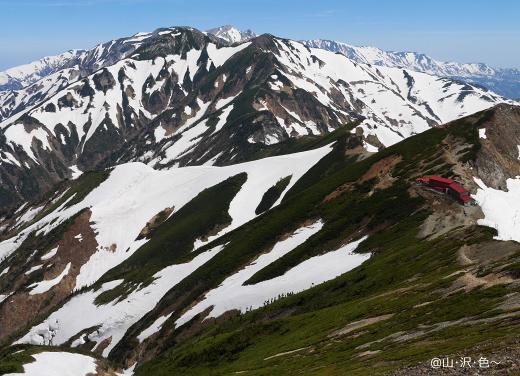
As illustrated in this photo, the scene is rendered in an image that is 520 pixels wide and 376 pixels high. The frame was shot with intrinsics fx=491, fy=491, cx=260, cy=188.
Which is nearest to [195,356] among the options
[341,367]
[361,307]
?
[361,307]

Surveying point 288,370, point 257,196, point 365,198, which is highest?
point 257,196

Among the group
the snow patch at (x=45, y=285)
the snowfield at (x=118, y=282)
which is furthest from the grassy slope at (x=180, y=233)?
the snow patch at (x=45, y=285)

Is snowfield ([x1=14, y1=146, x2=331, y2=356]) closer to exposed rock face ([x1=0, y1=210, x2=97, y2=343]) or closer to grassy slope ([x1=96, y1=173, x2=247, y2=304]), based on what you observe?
exposed rock face ([x1=0, y1=210, x2=97, y2=343])

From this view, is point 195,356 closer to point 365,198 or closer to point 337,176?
point 365,198

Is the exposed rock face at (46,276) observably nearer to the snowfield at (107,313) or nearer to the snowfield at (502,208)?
the snowfield at (107,313)

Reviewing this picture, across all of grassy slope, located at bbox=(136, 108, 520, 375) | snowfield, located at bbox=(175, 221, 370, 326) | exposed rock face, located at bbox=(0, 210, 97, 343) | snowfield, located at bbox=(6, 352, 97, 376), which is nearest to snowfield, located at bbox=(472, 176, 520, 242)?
grassy slope, located at bbox=(136, 108, 520, 375)

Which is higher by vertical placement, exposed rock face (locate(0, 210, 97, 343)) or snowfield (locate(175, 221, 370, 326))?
exposed rock face (locate(0, 210, 97, 343))
